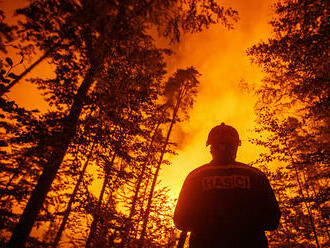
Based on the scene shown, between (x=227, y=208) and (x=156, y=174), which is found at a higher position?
(x=156, y=174)

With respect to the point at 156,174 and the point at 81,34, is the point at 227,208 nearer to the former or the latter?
the point at 81,34

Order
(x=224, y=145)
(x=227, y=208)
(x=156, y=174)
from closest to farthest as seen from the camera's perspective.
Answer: (x=227, y=208), (x=224, y=145), (x=156, y=174)

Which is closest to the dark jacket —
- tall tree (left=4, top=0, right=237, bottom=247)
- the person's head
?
the person's head

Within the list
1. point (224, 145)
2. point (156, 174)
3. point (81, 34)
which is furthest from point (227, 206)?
point (156, 174)

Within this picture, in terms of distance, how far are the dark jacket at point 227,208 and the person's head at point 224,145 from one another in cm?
14

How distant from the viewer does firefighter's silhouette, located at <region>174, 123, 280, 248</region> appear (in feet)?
6.21

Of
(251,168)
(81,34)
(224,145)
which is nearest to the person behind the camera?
(251,168)

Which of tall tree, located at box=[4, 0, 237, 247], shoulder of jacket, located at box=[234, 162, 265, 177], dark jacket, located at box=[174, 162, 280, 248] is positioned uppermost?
tall tree, located at box=[4, 0, 237, 247]

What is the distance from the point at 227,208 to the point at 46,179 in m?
5.78

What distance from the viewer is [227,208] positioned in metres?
2.02

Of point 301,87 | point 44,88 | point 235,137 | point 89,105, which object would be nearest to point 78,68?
point 89,105

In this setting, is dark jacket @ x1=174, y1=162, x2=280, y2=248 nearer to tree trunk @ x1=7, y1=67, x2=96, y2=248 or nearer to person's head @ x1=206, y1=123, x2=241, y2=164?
person's head @ x1=206, y1=123, x2=241, y2=164

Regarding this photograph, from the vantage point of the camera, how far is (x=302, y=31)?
6016 millimetres

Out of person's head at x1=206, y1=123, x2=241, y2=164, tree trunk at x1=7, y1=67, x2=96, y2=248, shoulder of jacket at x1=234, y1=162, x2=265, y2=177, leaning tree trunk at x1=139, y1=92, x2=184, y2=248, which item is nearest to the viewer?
shoulder of jacket at x1=234, y1=162, x2=265, y2=177
